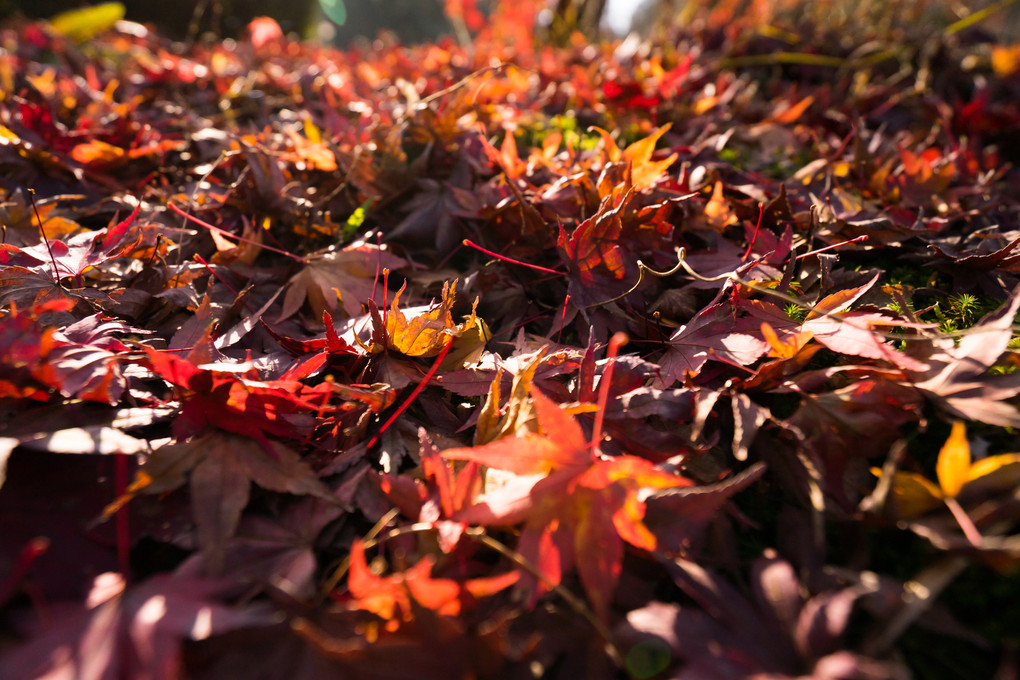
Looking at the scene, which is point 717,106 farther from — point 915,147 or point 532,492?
point 532,492

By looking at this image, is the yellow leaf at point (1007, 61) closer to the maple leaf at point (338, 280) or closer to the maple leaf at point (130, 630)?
the maple leaf at point (338, 280)

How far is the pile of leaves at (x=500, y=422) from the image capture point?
1.76 ft

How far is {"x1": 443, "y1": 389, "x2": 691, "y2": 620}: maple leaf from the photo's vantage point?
58cm

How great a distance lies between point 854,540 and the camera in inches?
24.5

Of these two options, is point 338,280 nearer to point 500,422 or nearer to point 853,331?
point 500,422

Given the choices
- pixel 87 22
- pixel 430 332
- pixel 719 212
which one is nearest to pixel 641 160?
pixel 719 212

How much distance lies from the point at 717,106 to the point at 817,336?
4.53 feet

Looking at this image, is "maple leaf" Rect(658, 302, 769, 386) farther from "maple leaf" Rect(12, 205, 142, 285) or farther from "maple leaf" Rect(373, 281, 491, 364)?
"maple leaf" Rect(12, 205, 142, 285)

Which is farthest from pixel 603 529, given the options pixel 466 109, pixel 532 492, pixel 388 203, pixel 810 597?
pixel 466 109

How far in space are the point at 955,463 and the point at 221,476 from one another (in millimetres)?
796

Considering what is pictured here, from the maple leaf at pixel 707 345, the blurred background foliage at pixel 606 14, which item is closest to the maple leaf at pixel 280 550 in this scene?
the maple leaf at pixel 707 345

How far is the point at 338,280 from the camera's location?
1.03 m

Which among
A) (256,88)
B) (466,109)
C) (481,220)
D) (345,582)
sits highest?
(256,88)

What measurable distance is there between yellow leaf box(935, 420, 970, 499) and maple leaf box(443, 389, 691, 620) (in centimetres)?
26
